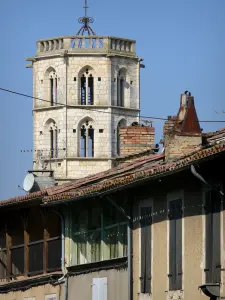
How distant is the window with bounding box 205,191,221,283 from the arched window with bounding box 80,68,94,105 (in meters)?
117

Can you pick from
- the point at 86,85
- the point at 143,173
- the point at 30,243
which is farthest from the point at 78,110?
the point at 143,173

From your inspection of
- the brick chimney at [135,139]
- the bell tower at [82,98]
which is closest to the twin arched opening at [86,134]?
the bell tower at [82,98]

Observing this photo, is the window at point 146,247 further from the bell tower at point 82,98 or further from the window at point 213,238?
the bell tower at point 82,98

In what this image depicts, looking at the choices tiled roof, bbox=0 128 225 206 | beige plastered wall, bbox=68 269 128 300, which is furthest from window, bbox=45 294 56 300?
tiled roof, bbox=0 128 225 206

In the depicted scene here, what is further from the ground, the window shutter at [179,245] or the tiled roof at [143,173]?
the tiled roof at [143,173]

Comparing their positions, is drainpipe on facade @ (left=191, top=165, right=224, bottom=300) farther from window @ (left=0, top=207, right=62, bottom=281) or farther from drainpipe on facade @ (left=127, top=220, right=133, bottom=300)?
window @ (left=0, top=207, right=62, bottom=281)

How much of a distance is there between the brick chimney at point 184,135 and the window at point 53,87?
112734 millimetres

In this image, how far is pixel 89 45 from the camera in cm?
14375

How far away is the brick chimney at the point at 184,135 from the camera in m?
30.2

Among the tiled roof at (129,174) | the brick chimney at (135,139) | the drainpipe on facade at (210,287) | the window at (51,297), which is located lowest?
the drainpipe on facade at (210,287)

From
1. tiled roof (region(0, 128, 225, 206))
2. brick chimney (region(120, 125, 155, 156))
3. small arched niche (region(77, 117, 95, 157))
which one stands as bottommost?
tiled roof (region(0, 128, 225, 206))

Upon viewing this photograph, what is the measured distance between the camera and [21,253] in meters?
38.4

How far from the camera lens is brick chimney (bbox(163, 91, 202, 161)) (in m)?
30.2

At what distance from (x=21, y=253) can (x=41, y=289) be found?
239 cm
